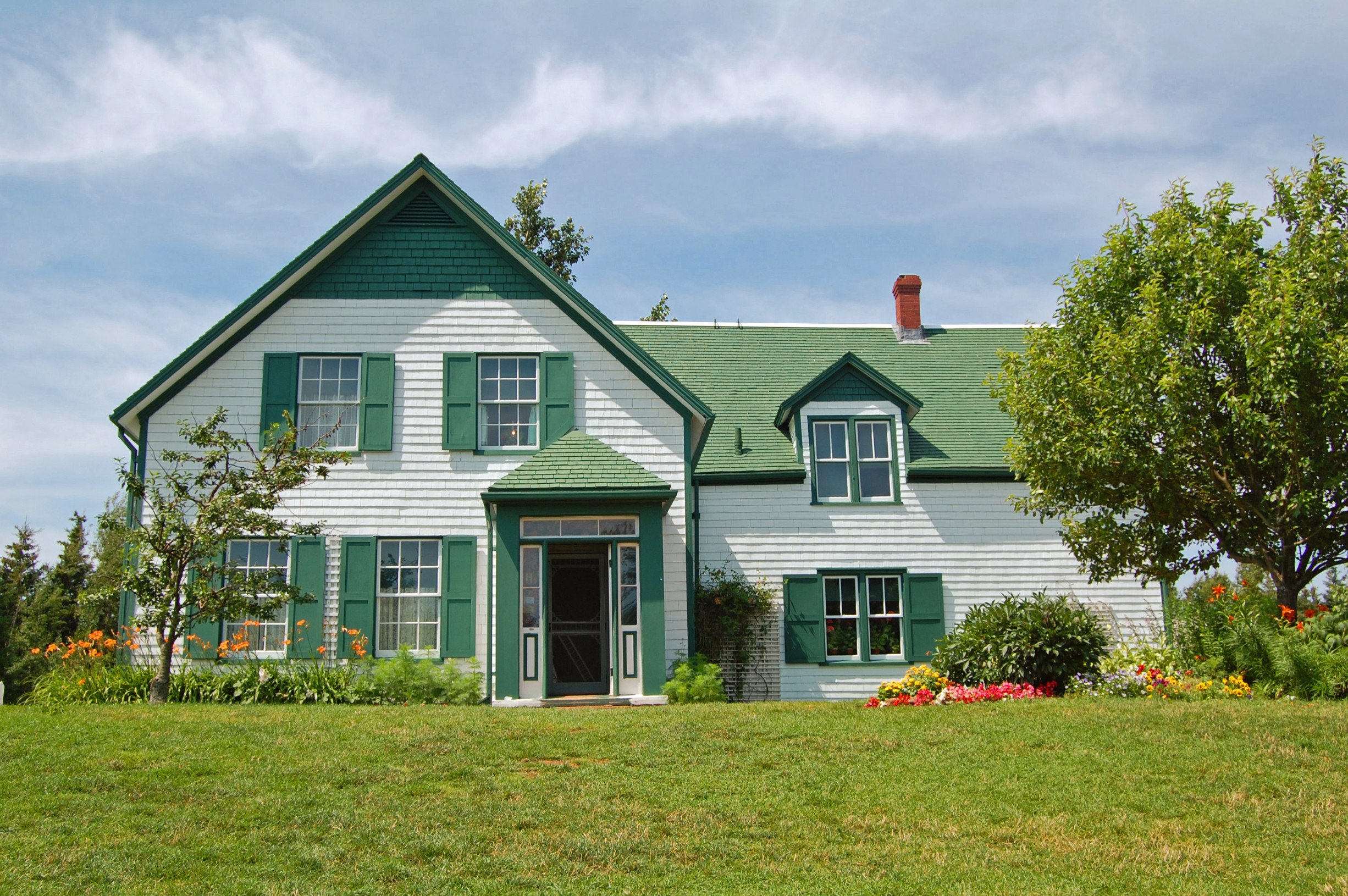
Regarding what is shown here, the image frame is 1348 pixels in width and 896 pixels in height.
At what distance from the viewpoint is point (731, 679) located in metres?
18.4

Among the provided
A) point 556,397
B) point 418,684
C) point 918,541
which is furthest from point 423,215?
point 918,541

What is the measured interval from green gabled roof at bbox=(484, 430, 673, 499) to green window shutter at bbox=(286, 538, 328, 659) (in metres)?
2.68

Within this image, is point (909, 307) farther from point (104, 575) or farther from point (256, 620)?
point (104, 575)

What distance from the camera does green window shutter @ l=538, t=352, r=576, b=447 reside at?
1700 cm

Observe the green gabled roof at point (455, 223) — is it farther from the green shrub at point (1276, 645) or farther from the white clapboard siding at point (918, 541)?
the green shrub at point (1276, 645)

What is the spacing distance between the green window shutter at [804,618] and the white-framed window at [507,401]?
5109 millimetres

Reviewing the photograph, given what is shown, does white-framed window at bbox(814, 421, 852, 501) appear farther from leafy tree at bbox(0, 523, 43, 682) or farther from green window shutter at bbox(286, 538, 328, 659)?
leafy tree at bbox(0, 523, 43, 682)

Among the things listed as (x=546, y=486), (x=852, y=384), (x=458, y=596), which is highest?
(x=852, y=384)

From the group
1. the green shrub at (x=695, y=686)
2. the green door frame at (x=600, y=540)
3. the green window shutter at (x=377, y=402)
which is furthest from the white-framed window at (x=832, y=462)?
the green window shutter at (x=377, y=402)

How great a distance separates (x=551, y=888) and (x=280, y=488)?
30.3 ft

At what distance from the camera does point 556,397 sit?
56.1 feet

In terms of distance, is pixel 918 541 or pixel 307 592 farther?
pixel 918 541

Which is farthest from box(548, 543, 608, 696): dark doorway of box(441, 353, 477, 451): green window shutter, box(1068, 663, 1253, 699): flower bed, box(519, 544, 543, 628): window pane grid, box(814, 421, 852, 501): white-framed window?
box(1068, 663, 1253, 699): flower bed

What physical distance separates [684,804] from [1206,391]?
9.00m
